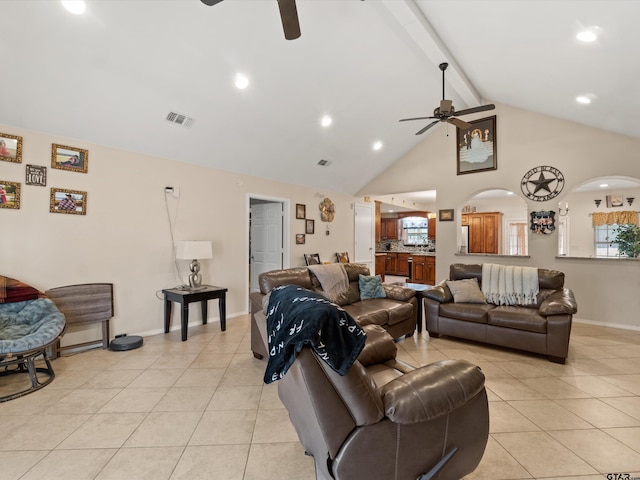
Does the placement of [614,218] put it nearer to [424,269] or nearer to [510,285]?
[424,269]

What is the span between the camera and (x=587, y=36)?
2.80m

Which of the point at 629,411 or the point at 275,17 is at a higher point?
the point at 275,17

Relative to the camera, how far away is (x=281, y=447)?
1.98m

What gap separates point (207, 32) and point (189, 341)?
339 cm

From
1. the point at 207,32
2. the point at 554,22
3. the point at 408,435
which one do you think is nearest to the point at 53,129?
the point at 207,32

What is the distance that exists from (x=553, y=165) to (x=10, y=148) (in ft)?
23.4

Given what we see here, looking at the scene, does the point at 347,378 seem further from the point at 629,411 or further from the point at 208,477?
the point at 629,411

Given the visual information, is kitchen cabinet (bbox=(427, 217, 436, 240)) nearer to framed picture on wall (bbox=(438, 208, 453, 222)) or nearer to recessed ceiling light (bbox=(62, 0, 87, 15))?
framed picture on wall (bbox=(438, 208, 453, 222))

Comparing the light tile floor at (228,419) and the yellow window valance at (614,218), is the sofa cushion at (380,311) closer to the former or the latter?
the light tile floor at (228,419)

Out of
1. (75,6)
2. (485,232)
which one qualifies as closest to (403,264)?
(485,232)

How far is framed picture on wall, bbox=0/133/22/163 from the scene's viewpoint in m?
3.14

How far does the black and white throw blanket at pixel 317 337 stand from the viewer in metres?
1.22

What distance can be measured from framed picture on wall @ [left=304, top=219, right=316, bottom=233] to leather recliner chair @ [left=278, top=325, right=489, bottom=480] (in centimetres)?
494

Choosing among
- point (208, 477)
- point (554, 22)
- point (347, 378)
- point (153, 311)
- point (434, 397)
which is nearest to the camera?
point (347, 378)
